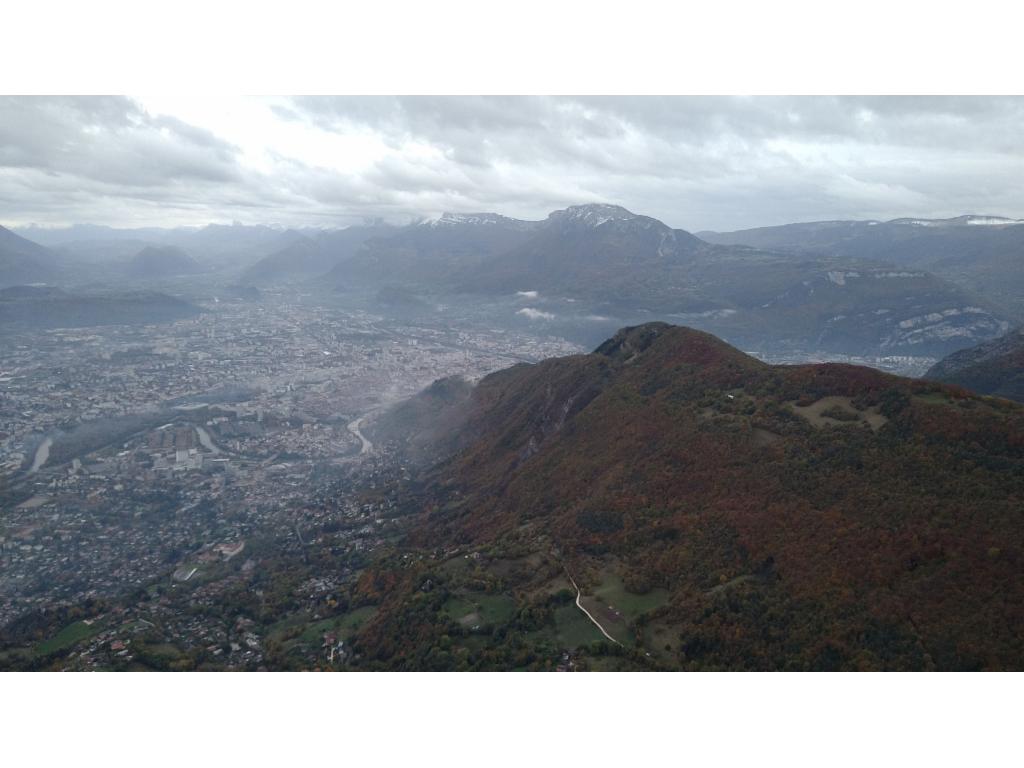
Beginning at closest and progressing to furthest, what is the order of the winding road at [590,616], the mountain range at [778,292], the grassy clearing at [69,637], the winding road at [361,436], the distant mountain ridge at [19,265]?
the winding road at [590,616]
the grassy clearing at [69,637]
the winding road at [361,436]
the mountain range at [778,292]
the distant mountain ridge at [19,265]

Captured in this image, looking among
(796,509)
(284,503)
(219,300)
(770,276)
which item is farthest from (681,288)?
(796,509)

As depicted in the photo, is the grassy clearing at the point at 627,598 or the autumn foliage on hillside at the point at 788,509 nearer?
the autumn foliage on hillside at the point at 788,509

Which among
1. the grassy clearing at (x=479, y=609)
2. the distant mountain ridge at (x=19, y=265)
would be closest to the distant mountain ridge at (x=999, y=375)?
the grassy clearing at (x=479, y=609)

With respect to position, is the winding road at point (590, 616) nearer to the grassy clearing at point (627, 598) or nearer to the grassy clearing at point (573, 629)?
the grassy clearing at point (573, 629)

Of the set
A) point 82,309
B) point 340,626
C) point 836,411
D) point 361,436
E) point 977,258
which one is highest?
point 977,258

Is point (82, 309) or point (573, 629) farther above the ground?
point (82, 309)

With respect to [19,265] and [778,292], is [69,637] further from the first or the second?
[19,265]

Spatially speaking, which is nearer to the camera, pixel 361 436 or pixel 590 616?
pixel 590 616

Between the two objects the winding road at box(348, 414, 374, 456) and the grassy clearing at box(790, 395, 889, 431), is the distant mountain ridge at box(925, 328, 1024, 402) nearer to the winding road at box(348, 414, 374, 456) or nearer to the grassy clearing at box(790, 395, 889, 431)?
the grassy clearing at box(790, 395, 889, 431)

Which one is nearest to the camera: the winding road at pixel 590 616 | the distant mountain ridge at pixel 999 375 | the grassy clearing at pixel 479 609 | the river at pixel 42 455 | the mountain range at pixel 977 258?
the winding road at pixel 590 616

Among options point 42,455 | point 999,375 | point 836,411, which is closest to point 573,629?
point 836,411

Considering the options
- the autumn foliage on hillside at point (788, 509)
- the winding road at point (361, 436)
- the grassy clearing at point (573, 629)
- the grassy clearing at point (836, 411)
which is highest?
the grassy clearing at point (836, 411)
